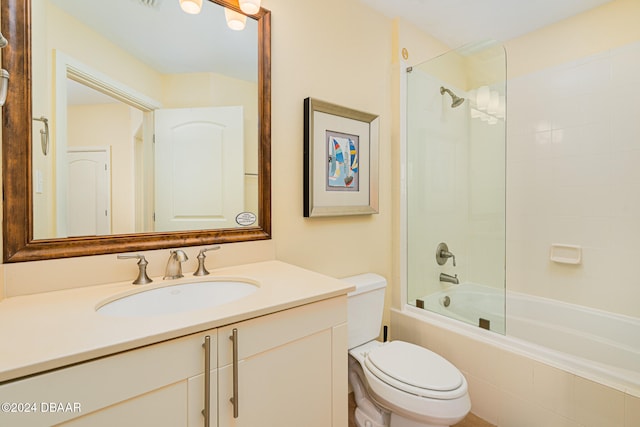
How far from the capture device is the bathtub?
5.29 feet

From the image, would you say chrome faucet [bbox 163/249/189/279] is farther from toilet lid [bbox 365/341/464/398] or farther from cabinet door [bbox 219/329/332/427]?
toilet lid [bbox 365/341/464/398]

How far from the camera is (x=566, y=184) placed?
2002mm

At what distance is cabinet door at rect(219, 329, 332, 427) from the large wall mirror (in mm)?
604

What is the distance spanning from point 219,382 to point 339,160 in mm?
1225

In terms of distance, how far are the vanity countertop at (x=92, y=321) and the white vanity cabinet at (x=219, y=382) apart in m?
0.03

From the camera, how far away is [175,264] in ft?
3.66

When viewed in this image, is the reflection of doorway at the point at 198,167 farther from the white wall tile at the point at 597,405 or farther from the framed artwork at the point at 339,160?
the white wall tile at the point at 597,405

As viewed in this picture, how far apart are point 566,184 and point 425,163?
0.95 m

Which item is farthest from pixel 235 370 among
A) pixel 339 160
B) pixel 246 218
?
pixel 339 160

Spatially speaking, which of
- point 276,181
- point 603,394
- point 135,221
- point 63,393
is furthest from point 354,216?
point 63,393

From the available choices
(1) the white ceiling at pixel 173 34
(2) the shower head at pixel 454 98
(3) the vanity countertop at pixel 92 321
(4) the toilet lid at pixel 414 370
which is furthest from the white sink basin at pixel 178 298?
(2) the shower head at pixel 454 98

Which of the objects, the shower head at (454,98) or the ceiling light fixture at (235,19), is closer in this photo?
the ceiling light fixture at (235,19)

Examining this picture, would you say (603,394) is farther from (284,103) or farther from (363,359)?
(284,103)

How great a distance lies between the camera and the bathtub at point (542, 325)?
1.61 metres
